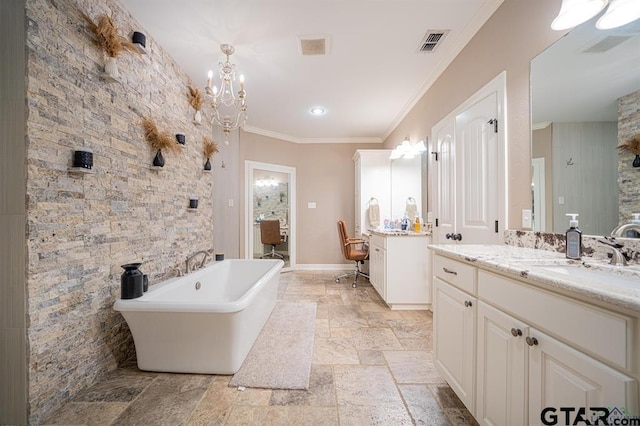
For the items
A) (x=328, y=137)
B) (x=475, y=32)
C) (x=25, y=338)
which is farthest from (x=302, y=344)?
(x=328, y=137)

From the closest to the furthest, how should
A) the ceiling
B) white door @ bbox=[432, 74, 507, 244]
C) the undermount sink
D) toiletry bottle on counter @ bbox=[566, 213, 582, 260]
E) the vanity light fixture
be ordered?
1. the undermount sink
2. toiletry bottle on counter @ bbox=[566, 213, 582, 260]
3. white door @ bbox=[432, 74, 507, 244]
4. the ceiling
5. the vanity light fixture

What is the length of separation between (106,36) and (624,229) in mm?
3018

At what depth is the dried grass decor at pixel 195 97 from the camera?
284cm

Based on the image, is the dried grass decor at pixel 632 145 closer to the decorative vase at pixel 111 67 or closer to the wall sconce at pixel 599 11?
the wall sconce at pixel 599 11

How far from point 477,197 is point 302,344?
188cm

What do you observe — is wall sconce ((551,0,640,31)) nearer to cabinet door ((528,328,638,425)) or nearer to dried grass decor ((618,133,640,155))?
dried grass decor ((618,133,640,155))

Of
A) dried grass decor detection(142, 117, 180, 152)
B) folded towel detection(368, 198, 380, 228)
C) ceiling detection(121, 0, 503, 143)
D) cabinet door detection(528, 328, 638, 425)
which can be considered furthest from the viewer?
folded towel detection(368, 198, 380, 228)

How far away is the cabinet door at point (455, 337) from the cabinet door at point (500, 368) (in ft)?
0.17

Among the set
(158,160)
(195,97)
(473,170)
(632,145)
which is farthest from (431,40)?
(158,160)

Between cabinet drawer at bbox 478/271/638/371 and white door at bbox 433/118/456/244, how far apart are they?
1.47 m

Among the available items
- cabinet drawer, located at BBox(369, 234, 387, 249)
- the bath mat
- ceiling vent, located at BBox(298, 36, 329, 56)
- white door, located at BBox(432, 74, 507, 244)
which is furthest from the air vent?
the bath mat

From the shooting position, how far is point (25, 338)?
1.27 m

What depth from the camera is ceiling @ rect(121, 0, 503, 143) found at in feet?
6.25

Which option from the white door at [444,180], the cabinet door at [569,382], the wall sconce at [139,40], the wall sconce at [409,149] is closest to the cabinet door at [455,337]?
the cabinet door at [569,382]
